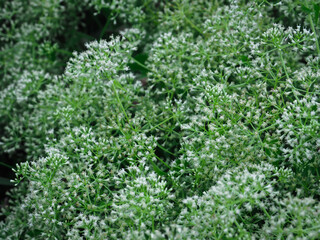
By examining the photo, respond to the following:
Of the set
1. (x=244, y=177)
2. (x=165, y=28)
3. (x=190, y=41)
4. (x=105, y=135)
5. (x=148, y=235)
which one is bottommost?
(x=148, y=235)

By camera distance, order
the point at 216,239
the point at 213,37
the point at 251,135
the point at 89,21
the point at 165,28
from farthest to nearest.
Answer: the point at 89,21
the point at 165,28
the point at 213,37
the point at 251,135
the point at 216,239

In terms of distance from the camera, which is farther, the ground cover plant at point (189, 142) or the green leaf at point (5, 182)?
the green leaf at point (5, 182)

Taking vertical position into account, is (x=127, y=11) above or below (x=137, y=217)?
above

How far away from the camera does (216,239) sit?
5.88 feet

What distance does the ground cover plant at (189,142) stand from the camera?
1.93 meters

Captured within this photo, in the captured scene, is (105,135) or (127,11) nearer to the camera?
(105,135)

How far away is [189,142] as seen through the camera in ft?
7.45

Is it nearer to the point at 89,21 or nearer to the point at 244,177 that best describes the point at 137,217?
the point at 244,177

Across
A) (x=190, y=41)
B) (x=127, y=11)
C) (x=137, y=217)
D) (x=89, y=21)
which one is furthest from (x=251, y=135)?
(x=89, y=21)

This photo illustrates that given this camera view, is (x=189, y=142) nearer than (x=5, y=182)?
Yes

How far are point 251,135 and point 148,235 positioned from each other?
88 cm

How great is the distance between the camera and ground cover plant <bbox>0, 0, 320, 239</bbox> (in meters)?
1.93

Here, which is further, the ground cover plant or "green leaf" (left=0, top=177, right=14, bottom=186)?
"green leaf" (left=0, top=177, right=14, bottom=186)

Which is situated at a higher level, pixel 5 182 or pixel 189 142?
pixel 5 182
